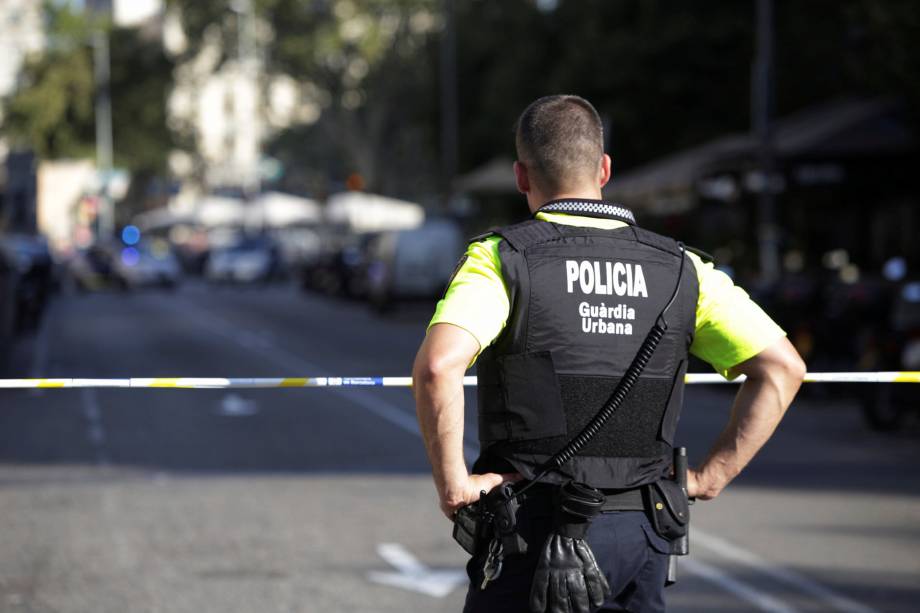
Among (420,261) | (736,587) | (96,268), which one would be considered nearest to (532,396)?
(736,587)

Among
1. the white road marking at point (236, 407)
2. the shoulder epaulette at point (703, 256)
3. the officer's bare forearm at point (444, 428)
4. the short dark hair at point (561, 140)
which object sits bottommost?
the white road marking at point (236, 407)

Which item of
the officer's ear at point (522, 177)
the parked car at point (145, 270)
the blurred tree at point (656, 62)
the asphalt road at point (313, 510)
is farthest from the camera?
the parked car at point (145, 270)

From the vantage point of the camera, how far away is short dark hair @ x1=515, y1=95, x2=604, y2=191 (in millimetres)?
4066

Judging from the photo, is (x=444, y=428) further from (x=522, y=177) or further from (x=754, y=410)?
(x=754, y=410)

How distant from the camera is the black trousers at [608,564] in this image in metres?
4.02

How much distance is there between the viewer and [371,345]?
29.0 meters

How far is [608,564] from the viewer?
4051 mm

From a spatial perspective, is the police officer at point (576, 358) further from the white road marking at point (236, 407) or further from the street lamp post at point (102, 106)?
the street lamp post at point (102, 106)

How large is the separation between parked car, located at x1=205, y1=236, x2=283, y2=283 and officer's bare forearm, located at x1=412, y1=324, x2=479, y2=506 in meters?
59.4

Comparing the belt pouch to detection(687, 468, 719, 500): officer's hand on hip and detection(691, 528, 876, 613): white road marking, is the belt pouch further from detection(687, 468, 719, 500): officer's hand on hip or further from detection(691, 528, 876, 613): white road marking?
detection(691, 528, 876, 613): white road marking

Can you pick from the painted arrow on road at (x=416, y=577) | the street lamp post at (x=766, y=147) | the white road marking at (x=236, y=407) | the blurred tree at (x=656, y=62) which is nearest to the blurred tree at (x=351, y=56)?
the blurred tree at (x=656, y=62)

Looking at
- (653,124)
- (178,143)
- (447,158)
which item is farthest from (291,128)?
(653,124)

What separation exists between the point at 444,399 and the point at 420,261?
35149 mm

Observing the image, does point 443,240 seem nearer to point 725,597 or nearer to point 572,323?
point 725,597
